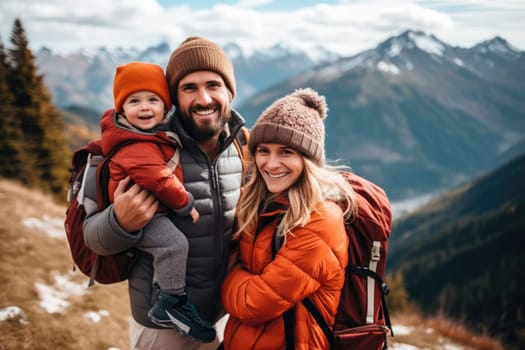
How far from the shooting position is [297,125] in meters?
3.04

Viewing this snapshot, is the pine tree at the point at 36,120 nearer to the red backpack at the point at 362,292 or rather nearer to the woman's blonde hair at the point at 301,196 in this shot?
the woman's blonde hair at the point at 301,196

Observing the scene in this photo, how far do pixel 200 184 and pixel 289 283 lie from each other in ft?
3.77

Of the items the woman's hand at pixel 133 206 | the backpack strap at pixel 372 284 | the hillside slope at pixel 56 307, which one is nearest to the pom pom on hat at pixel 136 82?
the woman's hand at pixel 133 206

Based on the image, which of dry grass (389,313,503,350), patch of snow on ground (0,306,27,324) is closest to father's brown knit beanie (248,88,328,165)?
patch of snow on ground (0,306,27,324)

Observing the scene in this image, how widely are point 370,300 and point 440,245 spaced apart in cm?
10779

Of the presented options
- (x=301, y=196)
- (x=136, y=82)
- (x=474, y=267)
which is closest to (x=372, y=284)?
(x=301, y=196)

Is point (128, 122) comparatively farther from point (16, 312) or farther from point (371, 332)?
point (16, 312)

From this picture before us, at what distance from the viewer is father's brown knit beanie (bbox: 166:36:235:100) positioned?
10.5ft

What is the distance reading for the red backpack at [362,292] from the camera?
289 centimetres

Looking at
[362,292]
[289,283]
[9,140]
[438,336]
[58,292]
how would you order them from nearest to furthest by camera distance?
1. [289,283]
2. [362,292]
3. [58,292]
4. [438,336]
5. [9,140]

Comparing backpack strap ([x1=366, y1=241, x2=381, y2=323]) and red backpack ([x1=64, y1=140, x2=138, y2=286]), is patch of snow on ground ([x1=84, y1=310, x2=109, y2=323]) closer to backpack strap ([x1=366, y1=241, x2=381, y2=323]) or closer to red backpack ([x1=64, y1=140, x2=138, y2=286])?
red backpack ([x1=64, y1=140, x2=138, y2=286])

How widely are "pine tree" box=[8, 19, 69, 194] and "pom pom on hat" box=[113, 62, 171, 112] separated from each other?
23124 millimetres

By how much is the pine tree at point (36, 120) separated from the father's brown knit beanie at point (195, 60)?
23.3 meters

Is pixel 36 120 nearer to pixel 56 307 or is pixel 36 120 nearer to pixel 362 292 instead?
pixel 56 307
